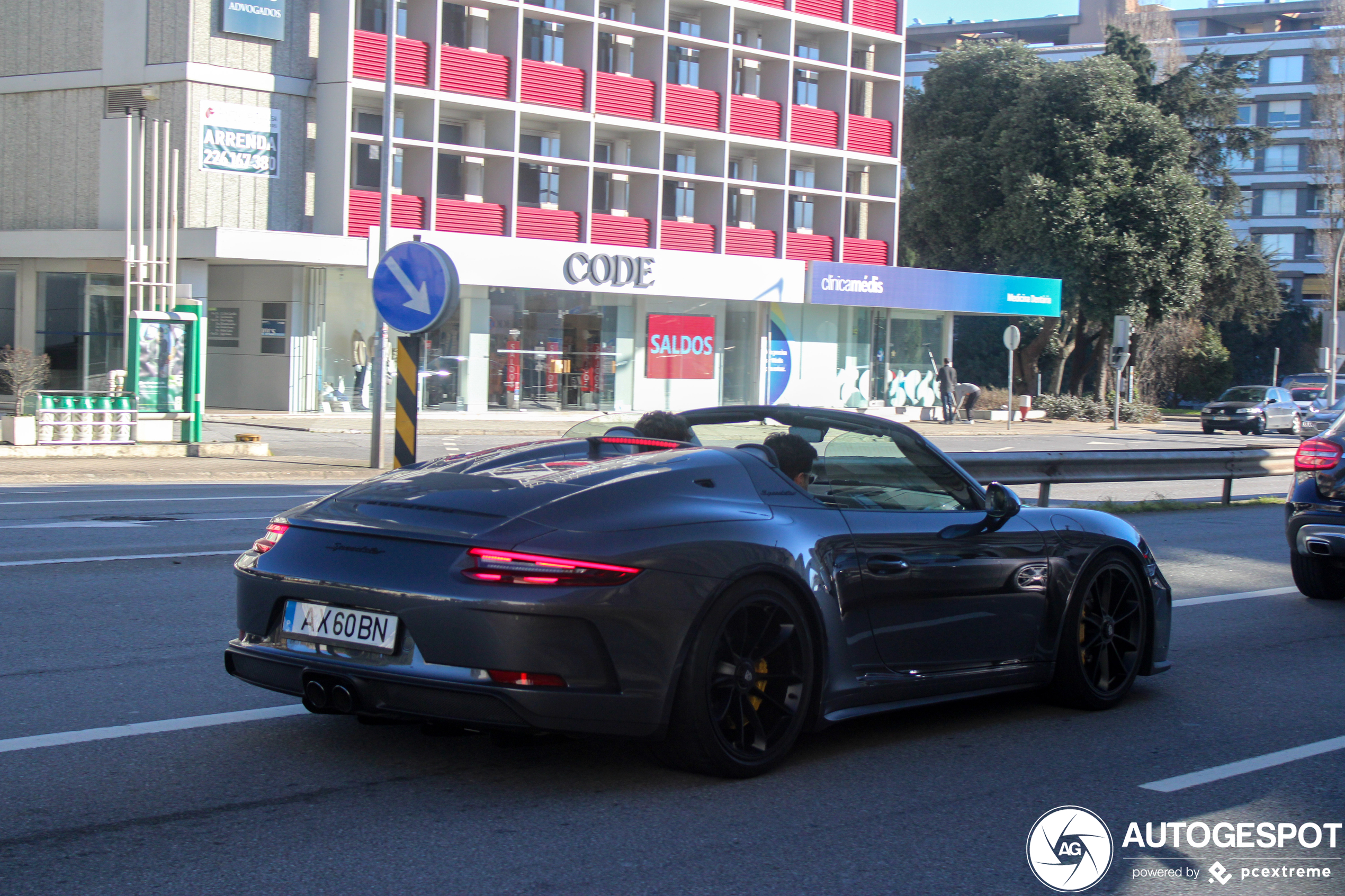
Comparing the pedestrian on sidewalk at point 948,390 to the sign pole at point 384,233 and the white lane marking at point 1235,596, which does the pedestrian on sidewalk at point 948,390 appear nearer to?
the sign pole at point 384,233

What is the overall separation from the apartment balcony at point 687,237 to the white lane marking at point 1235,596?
2924cm

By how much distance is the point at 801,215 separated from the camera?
43.9 m

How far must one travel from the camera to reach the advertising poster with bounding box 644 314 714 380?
3794 centimetres

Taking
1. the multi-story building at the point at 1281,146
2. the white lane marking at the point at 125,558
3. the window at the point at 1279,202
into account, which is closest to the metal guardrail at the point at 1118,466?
the white lane marking at the point at 125,558

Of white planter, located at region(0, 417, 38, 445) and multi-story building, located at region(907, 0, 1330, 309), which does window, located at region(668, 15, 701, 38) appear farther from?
multi-story building, located at region(907, 0, 1330, 309)

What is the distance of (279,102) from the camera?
32.2m

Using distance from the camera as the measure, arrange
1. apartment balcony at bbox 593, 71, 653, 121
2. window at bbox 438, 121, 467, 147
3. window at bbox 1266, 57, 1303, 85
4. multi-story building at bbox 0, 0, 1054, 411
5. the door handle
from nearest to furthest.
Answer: the door handle
multi-story building at bbox 0, 0, 1054, 411
window at bbox 438, 121, 467, 147
apartment balcony at bbox 593, 71, 653, 121
window at bbox 1266, 57, 1303, 85

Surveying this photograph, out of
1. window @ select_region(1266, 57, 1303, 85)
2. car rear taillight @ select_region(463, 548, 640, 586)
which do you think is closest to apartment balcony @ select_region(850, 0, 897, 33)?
car rear taillight @ select_region(463, 548, 640, 586)

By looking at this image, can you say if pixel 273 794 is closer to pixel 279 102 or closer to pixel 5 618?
pixel 5 618

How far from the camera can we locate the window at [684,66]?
40.1 meters

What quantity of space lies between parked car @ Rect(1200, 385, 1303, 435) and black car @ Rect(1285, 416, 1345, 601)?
3526 centimetres

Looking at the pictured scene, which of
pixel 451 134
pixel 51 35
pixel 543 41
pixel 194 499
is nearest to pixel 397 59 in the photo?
pixel 451 134

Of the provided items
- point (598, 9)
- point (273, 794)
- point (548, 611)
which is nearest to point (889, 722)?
point (548, 611)

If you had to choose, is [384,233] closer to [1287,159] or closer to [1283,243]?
[1283,243]
